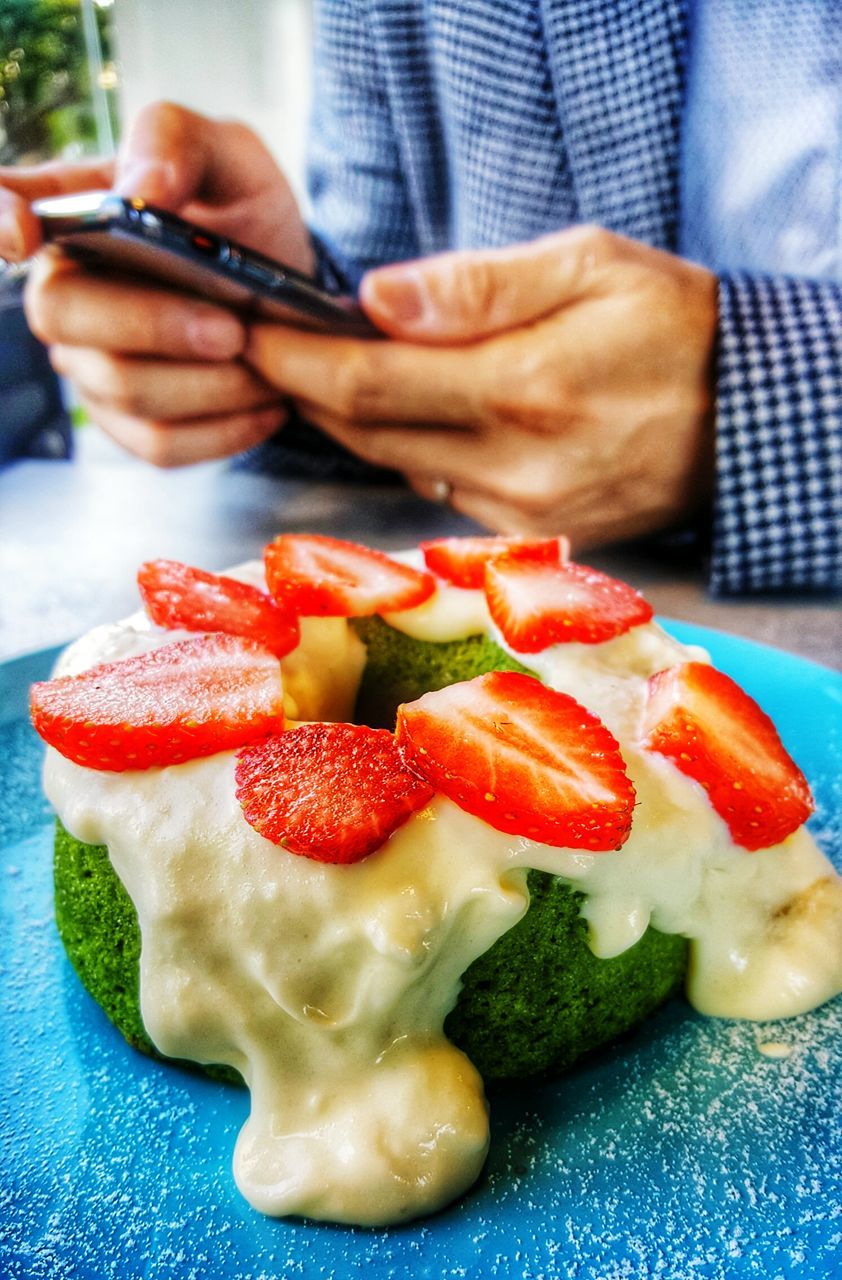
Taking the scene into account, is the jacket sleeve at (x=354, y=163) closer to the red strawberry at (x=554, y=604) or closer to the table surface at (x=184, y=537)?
the table surface at (x=184, y=537)

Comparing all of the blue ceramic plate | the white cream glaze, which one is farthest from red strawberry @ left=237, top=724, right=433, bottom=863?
the blue ceramic plate

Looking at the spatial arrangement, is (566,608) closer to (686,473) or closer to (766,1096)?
(766,1096)

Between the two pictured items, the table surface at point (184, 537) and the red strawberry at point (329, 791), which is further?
the table surface at point (184, 537)

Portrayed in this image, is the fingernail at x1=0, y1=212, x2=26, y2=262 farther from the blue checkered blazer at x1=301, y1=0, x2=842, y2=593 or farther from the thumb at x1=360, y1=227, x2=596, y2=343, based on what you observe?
the blue checkered blazer at x1=301, y1=0, x2=842, y2=593

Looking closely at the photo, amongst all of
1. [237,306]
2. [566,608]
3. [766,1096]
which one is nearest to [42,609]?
[237,306]

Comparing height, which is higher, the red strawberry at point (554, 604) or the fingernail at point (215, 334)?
the fingernail at point (215, 334)

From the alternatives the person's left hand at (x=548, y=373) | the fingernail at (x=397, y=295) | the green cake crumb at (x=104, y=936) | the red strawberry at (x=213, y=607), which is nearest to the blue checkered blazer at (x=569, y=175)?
the person's left hand at (x=548, y=373)

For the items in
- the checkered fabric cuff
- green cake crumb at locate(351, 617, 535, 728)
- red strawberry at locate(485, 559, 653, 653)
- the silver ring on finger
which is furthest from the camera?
the silver ring on finger
